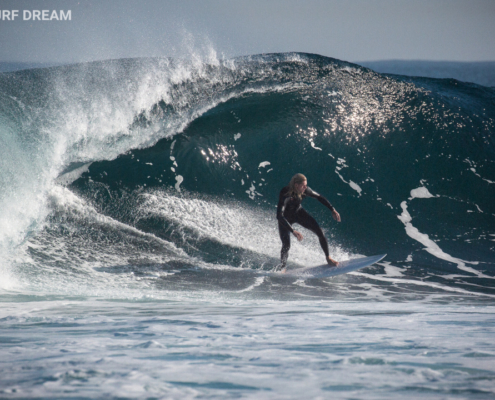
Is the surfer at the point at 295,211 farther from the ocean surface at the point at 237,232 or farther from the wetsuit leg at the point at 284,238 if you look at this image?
the ocean surface at the point at 237,232

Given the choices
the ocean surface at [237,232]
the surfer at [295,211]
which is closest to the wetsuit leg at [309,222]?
the surfer at [295,211]

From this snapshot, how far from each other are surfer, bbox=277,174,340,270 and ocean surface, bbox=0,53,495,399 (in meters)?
0.46

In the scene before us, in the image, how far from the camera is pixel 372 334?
2.67 metres

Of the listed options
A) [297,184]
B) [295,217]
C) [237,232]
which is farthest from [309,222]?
[237,232]

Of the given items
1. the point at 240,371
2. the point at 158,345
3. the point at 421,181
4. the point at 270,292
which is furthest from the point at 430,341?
the point at 421,181

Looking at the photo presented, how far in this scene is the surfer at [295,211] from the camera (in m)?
4.74

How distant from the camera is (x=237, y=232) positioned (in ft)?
19.5

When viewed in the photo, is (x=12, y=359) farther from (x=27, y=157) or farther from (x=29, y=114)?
(x=29, y=114)

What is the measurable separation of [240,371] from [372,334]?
1.13 metres

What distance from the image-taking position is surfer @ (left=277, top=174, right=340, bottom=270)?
15.6ft

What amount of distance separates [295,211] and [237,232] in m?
1.28

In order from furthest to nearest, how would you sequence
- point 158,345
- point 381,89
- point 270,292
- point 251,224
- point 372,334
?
point 381,89 → point 251,224 → point 270,292 → point 372,334 → point 158,345

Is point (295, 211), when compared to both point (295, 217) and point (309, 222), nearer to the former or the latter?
point (295, 217)

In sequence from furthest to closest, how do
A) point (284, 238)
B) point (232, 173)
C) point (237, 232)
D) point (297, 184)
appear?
point (232, 173)
point (237, 232)
point (284, 238)
point (297, 184)
